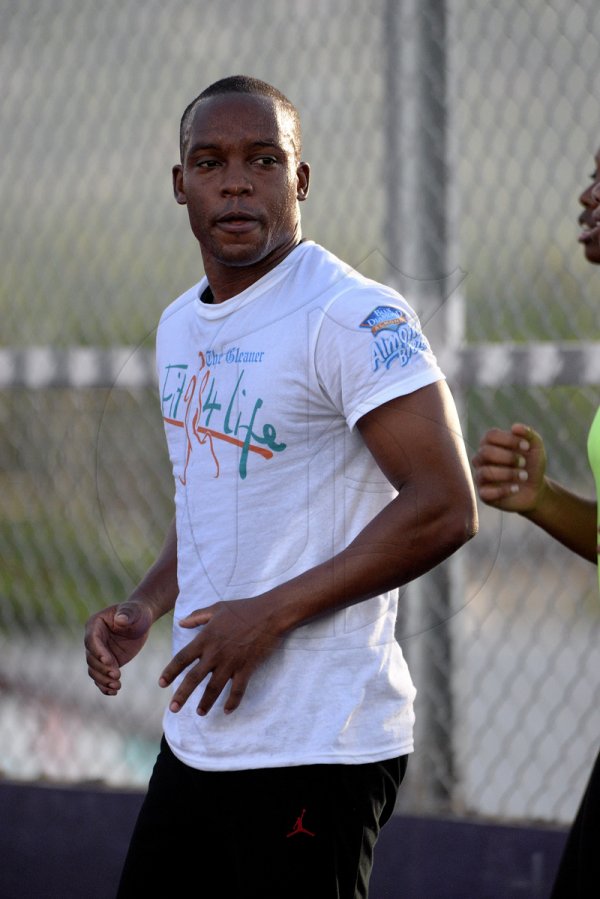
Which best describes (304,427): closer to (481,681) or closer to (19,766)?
(481,681)

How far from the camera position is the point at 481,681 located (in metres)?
3.85

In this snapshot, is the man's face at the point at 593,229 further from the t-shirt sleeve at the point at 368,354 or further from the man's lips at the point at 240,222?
the man's lips at the point at 240,222

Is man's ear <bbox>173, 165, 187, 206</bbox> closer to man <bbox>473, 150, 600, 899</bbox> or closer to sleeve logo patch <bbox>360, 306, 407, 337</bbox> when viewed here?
sleeve logo patch <bbox>360, 306, 407, 337</bbox>

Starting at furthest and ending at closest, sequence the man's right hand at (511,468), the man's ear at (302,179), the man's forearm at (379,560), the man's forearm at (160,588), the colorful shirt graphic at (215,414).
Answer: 1. the man's forearm at (160,588)
2. the man's ear at (302,179)
3. the man's right hand at (511,468)
4. the colorful shirt graphic at (215,414)
5. the man's forearm at (379,560)

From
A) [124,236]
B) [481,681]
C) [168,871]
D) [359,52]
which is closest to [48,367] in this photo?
[124,236]

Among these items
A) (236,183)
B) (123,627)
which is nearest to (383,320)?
(236,183)

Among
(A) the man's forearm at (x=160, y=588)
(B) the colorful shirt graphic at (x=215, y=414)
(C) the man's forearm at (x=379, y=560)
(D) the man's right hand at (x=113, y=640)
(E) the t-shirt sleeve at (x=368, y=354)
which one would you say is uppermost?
(E) the t-shirt sleeve at (x=368, y=354)

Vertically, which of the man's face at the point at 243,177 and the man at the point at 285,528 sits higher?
the man's face at the point at 243,177

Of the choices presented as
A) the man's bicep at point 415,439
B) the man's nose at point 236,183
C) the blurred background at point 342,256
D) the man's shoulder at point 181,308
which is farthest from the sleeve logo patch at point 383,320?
the blurred background at point 342,256

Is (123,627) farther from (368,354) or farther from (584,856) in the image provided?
(584,856)

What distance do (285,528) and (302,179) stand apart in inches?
27.7

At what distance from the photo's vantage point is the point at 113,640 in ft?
8.33

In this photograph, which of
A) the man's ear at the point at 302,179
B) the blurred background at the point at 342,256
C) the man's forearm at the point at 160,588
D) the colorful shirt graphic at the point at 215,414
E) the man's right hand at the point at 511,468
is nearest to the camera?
the colorful shirt graphic at the point at 215,414

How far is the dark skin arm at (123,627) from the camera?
2482 mm
